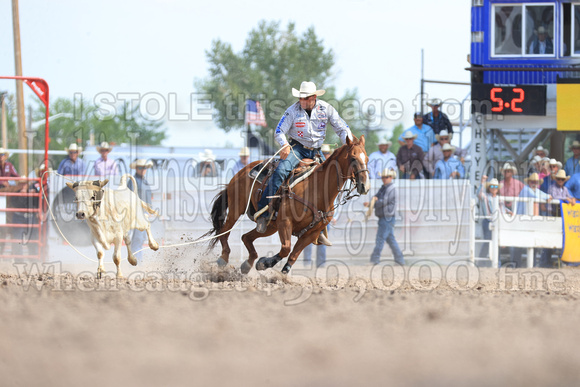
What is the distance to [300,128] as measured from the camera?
8547 millimetres

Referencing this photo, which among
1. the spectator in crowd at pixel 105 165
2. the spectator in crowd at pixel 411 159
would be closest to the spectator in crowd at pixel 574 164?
the spectator in crowd at pixel 411 159

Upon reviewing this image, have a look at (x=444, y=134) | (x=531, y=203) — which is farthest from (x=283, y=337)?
(x=444, y=134)

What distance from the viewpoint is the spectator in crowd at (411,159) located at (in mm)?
14148

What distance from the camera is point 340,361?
4645 mm

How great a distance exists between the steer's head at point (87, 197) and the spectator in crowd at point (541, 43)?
11.0 m

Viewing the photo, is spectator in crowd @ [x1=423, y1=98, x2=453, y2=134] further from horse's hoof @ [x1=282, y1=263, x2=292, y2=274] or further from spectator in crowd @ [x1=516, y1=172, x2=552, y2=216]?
horse's hoof @ [x1=282, y1=263, x2=292, y2=274]

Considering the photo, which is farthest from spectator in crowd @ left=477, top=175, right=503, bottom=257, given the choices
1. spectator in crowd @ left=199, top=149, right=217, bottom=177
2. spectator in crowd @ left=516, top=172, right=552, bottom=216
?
spectator in crowd @ left=199, top=149, right=217, bottom=177

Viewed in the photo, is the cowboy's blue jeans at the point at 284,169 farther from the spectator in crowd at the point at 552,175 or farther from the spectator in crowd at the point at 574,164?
the spectator in crowd at the point at 574,164

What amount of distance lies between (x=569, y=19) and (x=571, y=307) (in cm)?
1165

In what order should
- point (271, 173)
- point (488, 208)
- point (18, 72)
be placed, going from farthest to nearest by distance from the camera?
1. point (18, 72)
2. point (488, 208)
3. point (271, 173)

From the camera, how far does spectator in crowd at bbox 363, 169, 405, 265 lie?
42.7ft

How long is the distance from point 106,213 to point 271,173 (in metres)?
2.14

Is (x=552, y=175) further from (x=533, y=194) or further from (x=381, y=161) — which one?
(x=381, y=161)

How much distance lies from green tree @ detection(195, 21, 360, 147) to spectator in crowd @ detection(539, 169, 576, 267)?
37.0 meters
